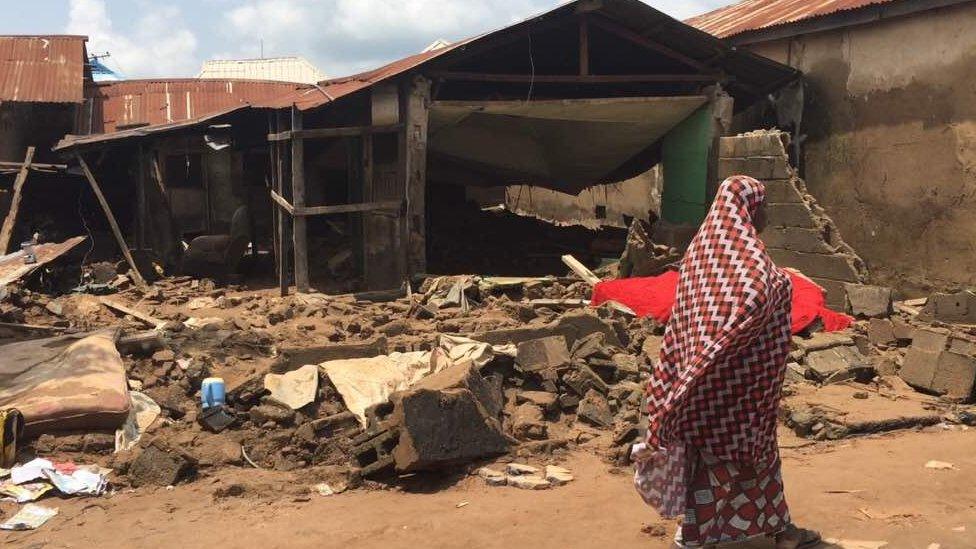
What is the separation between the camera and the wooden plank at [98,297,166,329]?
30.9ft

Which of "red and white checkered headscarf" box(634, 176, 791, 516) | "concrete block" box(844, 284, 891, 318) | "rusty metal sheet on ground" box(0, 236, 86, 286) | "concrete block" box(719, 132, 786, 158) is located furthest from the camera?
"rusty metal sheet on ground" box(0, 236, 86, 286)

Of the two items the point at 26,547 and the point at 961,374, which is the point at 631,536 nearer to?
the point at 26,547

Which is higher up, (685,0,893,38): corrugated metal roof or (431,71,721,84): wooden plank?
(685,0,893,38): corrugated metal roof

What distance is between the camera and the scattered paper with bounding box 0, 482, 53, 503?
5.18 metres

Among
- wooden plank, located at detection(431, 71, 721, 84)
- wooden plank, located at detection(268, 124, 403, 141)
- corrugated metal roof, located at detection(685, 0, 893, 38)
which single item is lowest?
wooden plank, located at detection(268, 124, 403, 141)

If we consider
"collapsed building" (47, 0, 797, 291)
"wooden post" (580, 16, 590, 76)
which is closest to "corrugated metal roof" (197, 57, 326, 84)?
"collapsed building" (47, 0, 797, 291)

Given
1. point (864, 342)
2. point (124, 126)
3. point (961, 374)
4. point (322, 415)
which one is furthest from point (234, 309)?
point (124, 126)

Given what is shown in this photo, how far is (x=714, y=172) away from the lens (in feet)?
38.7

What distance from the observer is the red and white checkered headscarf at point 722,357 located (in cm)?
362

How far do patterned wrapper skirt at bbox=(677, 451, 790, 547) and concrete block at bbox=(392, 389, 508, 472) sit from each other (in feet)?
6.49

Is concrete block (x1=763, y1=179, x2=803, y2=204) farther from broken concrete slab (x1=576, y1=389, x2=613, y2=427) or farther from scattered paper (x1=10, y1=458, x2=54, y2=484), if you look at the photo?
scattered paper (x1=10, y1=458, x2=54, y2=484)

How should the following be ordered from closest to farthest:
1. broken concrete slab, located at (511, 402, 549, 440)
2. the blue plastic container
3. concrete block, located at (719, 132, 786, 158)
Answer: broken concrete slab, located at (511, 402, 549, 440)
the blue plastic container
concrete block, located at (719, 132, 786, 158)

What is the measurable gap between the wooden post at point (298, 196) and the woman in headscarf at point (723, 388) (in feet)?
24.8

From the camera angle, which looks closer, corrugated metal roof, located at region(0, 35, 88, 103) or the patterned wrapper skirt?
the patterned wrapper skirt
